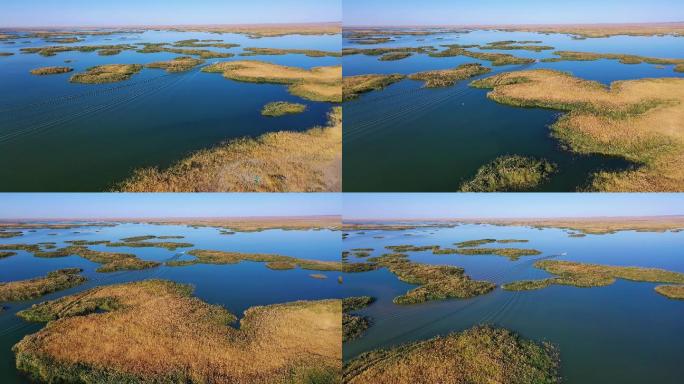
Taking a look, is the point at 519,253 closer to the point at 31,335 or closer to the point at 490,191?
the point at 490,191

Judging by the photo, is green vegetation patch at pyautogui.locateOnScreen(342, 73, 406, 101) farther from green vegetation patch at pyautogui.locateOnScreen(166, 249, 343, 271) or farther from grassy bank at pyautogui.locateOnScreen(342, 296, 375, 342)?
grassy bank at pyautogui.locateOnScreen(342, 296, 375, 342)

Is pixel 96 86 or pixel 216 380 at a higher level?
pixel 96 86

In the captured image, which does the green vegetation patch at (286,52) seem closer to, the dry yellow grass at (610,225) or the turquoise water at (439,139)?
the turquoise water at (439,139)

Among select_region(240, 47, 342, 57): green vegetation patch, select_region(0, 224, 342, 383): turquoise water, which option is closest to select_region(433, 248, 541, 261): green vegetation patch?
select_region(0, 224, 342, 383): turquoise water

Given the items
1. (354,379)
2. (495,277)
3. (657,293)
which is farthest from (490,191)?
(657,293)

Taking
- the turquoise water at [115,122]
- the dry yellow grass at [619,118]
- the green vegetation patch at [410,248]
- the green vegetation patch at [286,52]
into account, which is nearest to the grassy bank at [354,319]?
the turquoise water at [115,122]
